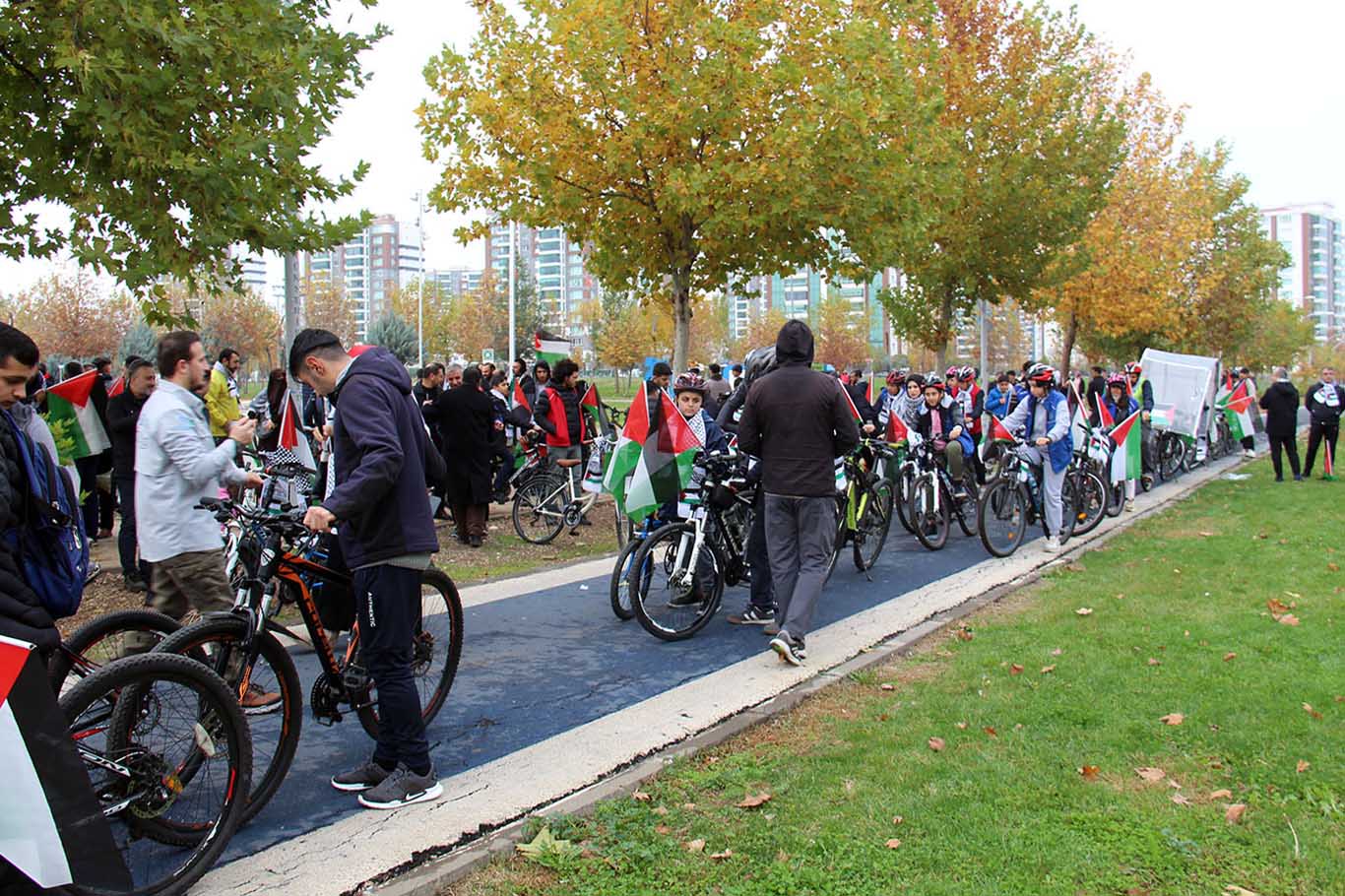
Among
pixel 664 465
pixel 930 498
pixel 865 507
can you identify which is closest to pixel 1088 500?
pixel 930 498

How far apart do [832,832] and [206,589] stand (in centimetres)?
327

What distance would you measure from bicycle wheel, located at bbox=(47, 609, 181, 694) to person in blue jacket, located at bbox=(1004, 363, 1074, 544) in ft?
29.2

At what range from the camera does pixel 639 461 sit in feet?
27.0

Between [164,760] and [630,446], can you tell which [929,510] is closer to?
[630,446]

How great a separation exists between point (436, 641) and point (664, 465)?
3.06m

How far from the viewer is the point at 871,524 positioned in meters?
10.3

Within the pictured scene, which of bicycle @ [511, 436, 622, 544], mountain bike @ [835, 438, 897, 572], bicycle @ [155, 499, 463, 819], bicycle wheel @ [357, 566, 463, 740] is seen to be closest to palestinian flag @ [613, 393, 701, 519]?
mountain bike @ [835, 438, 897, 572]

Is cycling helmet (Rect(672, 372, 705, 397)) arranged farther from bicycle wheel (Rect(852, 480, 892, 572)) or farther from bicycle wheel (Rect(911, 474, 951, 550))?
bicycle wheel (Rect(911, 474, 951, 550))

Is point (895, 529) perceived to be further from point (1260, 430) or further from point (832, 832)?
point (1260, 430)

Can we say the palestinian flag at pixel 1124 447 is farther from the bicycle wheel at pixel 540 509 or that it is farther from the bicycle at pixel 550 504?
the bicycle wheel at pixel 540 509

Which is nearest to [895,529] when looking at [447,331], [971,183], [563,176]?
[563,176]

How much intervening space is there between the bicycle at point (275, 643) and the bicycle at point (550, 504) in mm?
6993

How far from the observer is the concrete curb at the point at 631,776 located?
387cm

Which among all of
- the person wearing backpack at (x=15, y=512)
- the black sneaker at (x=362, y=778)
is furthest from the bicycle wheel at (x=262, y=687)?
the person wearing backpack at (x=15, y=512)
